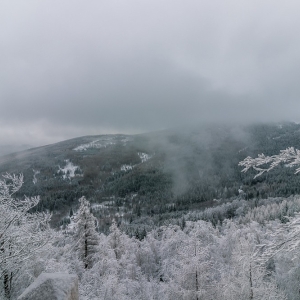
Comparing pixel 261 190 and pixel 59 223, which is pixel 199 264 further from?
pixel 261 190

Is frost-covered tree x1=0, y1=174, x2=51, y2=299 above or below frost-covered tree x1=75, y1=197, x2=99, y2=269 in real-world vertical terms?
above

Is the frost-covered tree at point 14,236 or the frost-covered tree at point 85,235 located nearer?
the frost-covered tree at point 14,236

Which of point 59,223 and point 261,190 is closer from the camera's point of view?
point 59,223

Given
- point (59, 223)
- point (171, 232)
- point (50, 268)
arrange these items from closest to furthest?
point (50, 268), point (171, 232), point (59, 223)

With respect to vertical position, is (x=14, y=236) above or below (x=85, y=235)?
above

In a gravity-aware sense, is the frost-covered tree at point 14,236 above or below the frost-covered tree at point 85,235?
above

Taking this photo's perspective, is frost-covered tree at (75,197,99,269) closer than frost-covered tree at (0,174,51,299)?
No

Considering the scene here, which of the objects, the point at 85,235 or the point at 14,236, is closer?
the point at 14,236

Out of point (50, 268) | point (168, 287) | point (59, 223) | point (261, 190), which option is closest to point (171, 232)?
point (168, 287)
